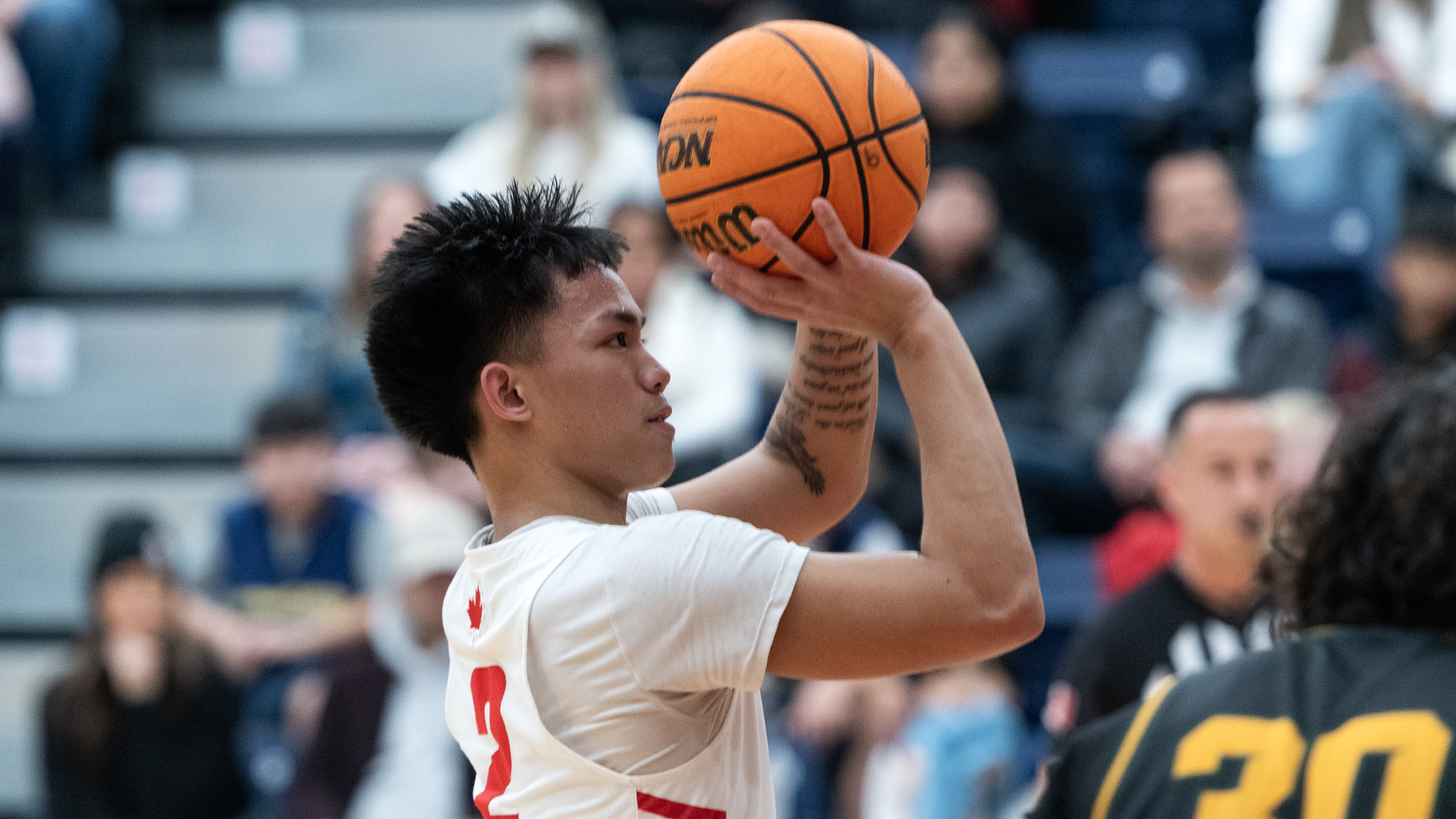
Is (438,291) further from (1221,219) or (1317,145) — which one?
(1317,145)

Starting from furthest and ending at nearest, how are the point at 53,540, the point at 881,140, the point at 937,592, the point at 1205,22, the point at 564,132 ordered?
the point at 1205,22 → the point at 53,540 → the point at 564,132 → the point at 881,140 → the point at 937,592

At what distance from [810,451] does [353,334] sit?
450 centimetres

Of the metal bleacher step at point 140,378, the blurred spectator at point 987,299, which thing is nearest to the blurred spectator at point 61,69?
the metal bleacher step at point 140,378

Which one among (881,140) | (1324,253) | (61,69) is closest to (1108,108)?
(1324,253)

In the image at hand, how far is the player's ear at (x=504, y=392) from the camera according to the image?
2.10m

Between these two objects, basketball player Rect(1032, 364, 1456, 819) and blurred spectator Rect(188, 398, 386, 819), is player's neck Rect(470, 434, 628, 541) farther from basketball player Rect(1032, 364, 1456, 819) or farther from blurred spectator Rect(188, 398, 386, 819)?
blurred spectator Rect(188, 398, 386, 819)

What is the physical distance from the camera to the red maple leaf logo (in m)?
2.12

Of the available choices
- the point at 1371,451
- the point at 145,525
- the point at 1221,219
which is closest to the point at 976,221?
the point at 1221,219

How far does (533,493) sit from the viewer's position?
2152mm

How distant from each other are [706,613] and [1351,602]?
0.93 meters

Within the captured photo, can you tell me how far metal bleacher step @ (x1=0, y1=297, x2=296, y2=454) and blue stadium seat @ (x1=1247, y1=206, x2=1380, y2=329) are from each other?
491 centimetres

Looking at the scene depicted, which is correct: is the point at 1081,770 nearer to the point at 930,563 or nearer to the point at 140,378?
the point at 930,563

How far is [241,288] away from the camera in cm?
819

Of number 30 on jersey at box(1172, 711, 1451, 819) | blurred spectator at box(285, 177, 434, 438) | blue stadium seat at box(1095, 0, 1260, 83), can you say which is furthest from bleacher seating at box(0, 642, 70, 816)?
blue stadium seat at box(1095, 0, 1260, 83)
